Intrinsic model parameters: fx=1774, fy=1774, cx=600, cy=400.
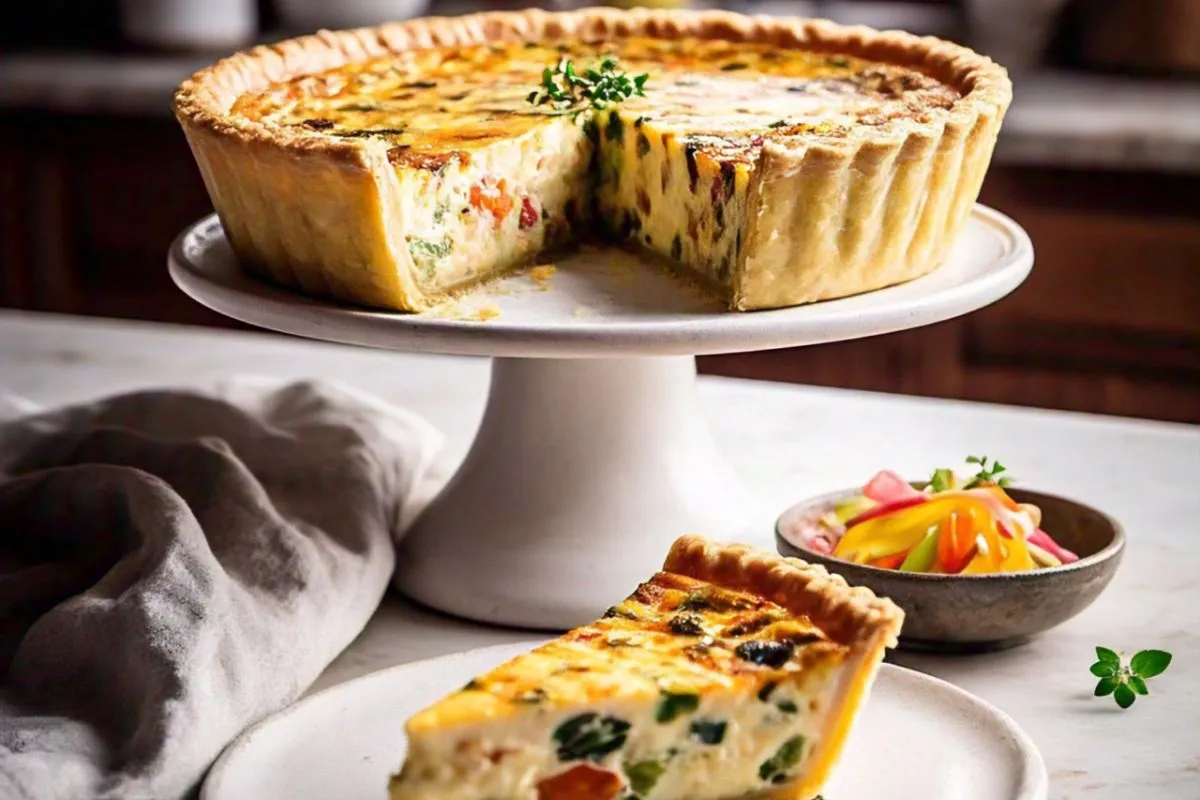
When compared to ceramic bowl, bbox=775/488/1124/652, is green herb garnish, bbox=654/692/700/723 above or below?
above

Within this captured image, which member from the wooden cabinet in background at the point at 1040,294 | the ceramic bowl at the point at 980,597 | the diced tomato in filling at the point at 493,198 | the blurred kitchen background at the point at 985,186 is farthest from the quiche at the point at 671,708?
the wooden cabinet in background at the point at 1040,294

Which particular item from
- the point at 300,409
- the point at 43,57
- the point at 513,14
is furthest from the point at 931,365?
the point at 43,57

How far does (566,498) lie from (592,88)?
Result: 59 centimetres

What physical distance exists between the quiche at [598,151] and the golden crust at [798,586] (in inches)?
12.3

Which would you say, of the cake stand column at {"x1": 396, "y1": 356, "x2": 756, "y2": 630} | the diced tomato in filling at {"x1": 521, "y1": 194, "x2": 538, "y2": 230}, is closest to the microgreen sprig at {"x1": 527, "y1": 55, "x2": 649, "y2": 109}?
the diced tomato in filling at {"x1": 521, "y1": 194, "x2": 538, "y2": 230}

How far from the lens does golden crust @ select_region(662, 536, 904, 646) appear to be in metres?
1.54

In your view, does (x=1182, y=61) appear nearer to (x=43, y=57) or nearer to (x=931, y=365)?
(x=931, y=365)

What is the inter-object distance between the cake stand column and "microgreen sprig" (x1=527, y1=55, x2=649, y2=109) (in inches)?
15.2

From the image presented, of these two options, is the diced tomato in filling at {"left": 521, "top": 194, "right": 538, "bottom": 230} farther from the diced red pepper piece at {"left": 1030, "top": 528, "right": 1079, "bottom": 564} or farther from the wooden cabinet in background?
the wooden cabinet in background

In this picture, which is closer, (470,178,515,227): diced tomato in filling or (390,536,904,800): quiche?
(390,536,904,800): quiche

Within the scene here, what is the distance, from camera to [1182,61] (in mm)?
4316

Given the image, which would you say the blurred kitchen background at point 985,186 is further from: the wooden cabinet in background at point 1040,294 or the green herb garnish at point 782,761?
the green herb garnish at point 782,761

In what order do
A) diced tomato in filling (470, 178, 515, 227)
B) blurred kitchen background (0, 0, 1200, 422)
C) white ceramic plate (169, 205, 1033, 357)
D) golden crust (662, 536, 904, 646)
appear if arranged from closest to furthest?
golden crust (662, 536, 904, 646) → white ceramic plate (169, 205, 1033, 357) → diced tomato in filling (470, 178, 515, 227) → blurred kitchen background (0, 0, 1200, 422)

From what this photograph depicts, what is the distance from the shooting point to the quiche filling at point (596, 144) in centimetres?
194
